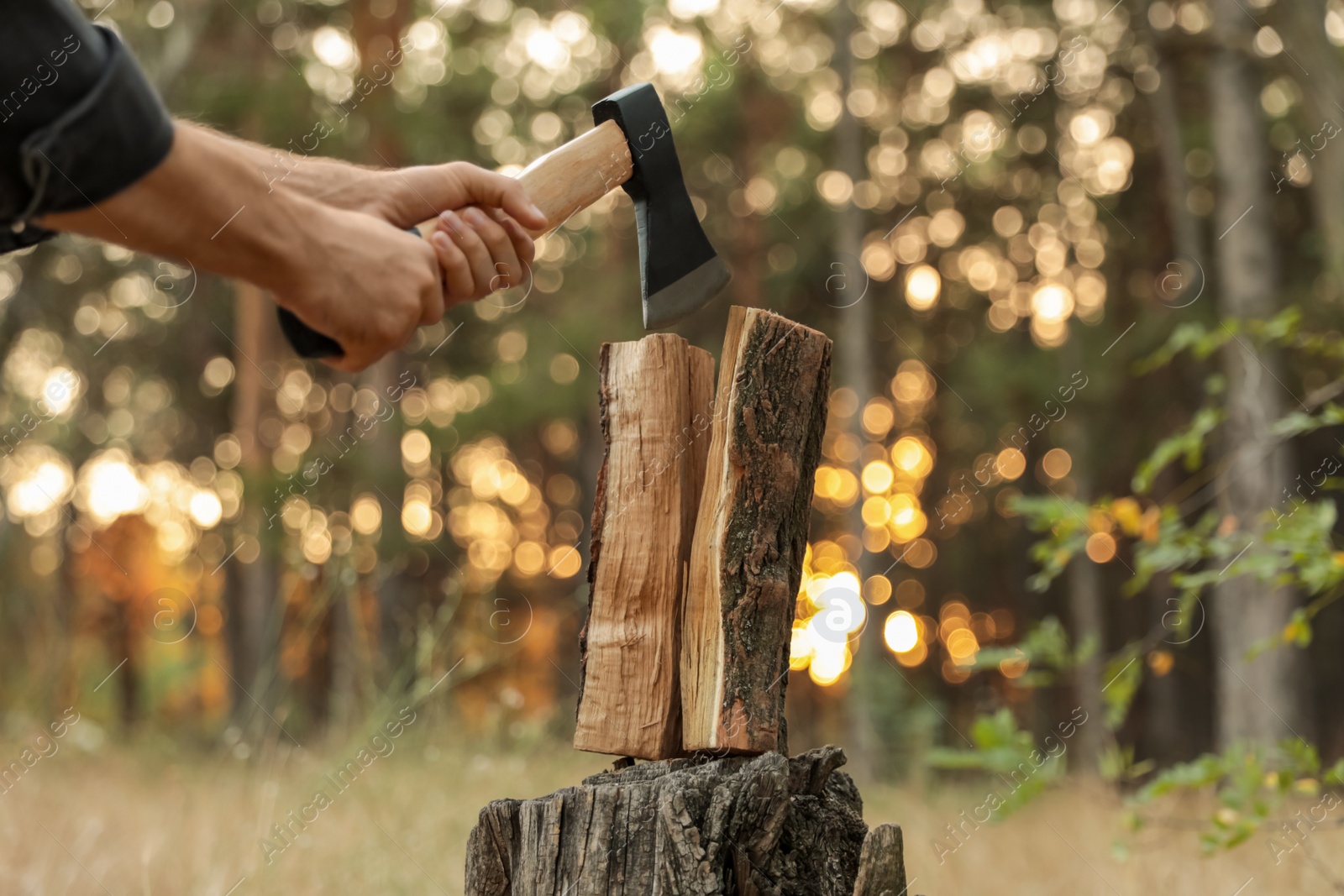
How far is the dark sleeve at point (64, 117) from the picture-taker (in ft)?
3.46

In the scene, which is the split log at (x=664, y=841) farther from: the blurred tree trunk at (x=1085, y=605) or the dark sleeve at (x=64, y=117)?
the blurred tree trunk at (x=1085, y=605)

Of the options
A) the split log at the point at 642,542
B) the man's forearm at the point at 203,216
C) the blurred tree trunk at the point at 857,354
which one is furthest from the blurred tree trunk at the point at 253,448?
the man's forearm at the point at 203,216

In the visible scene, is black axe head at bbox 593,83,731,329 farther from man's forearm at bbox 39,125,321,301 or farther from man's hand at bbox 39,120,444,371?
man's forearm at bbox 39,125,321,301

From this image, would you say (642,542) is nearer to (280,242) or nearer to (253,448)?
(280,242)

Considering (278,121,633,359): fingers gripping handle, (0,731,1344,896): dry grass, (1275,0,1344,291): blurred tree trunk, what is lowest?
(0,731,1344,896): dry grass

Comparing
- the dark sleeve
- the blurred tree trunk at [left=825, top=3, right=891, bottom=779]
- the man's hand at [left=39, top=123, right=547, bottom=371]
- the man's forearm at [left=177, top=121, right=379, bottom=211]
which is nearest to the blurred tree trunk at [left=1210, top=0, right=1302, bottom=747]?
the blurred tree trunk at [left=825, top=3, right=891, bottom=779]

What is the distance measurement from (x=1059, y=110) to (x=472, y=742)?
951 centimetres

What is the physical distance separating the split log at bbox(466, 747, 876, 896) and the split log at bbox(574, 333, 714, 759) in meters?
0.15

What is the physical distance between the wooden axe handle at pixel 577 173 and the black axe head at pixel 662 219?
0.04 metres

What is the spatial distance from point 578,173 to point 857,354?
7731 mm

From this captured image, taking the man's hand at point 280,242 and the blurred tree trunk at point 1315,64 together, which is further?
the blurred tree trunk at point 1315,64

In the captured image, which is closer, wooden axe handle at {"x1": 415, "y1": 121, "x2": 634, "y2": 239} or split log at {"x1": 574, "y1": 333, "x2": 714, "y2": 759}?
split log at {"x1": 574, "y1": 333, "x2": 714, "y2": 759}

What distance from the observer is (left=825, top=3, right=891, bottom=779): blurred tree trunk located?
8992mm

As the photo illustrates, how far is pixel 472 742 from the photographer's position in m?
4.87
